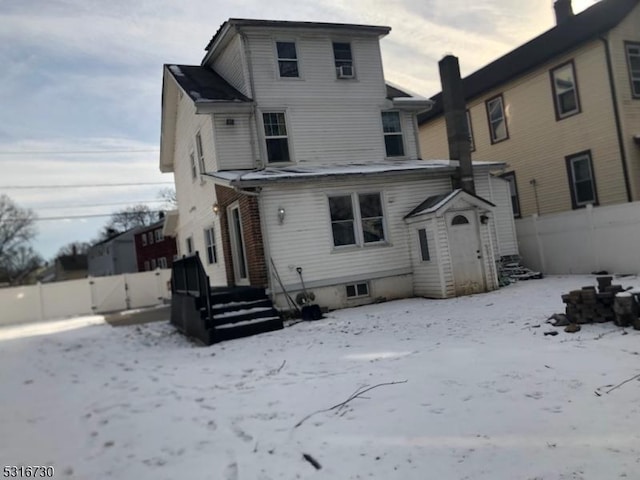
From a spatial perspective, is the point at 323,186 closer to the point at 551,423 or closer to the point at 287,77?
the point at 287,77

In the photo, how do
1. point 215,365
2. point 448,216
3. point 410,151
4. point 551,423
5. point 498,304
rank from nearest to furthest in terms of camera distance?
point 551,423
point 215,365
point 498,304
point 448,216
point 410,151

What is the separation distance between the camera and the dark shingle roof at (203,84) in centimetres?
1338

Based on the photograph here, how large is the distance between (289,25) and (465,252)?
8.23m

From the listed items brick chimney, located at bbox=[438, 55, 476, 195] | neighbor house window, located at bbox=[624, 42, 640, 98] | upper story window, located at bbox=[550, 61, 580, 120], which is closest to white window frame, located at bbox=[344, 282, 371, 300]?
brick chimney, located at bbox=[438, 55, 476, 195]

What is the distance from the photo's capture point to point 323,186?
1233 centimetres

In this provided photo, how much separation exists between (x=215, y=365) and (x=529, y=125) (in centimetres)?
1496

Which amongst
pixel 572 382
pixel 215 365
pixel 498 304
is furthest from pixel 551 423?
pixel 498 304

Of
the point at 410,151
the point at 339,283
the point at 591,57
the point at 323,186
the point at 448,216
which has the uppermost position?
the point at 591,57

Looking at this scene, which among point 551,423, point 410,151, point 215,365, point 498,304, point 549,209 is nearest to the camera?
point 551,423

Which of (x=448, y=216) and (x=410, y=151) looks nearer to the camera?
(x=448, y=216)

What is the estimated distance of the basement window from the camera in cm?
1244

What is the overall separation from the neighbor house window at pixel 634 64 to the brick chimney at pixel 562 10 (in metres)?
4.37

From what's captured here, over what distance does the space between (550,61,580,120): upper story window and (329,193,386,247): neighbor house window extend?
7756 mm

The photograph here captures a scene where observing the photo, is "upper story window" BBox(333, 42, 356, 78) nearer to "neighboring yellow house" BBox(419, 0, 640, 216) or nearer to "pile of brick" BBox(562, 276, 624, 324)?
"neighboring yellow house" BBox(419, 0, 640, 216)
